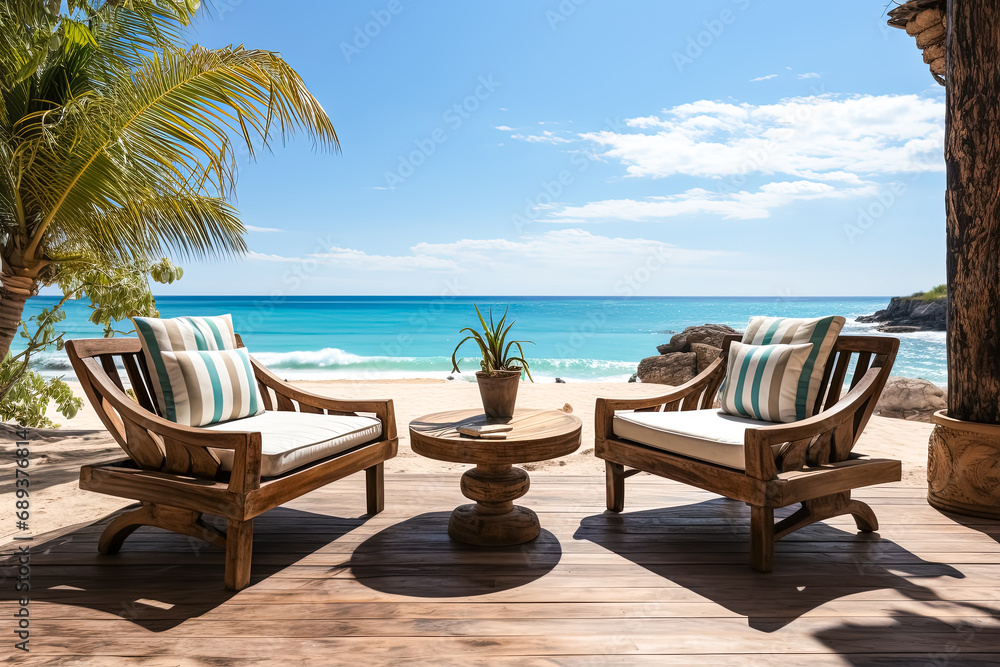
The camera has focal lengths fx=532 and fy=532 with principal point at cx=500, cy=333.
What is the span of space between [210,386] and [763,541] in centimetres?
225

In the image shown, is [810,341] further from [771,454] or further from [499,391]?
[499,391]

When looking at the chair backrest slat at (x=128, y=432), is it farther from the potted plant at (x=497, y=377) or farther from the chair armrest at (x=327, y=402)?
the potted plant at (x=497, y=377)

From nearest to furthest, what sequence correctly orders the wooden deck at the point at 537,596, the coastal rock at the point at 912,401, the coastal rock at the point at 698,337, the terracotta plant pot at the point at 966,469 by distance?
the wooden deck at the point at 537,596
the terracotta plant pot at the point at 966,469
the coastal rock at the point at 912,401
the coastal rock at the point at 698,337

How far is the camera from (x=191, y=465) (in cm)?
191

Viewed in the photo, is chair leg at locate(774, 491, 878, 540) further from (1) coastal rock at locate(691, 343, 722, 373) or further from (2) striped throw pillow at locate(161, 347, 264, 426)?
(1) coastal rock at locate(691, 343, 722, 373)

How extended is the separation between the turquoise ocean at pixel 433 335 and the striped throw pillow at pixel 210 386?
627 centimetres

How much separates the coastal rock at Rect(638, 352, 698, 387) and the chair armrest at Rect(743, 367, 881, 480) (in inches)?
283

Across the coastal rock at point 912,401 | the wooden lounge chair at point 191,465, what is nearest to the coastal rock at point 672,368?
the coastal rock at point 912,401

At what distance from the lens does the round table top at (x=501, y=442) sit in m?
1.96

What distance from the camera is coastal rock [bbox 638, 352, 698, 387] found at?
9266 millimetres

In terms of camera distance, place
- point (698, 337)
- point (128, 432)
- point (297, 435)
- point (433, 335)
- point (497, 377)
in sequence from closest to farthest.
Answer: point (128, 432), point (297, 435), point (497, 377), point (698, 337), point (433, 335)

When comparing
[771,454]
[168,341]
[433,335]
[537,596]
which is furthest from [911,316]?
[168,341]

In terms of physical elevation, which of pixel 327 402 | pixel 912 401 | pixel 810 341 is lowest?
pixel 912 401

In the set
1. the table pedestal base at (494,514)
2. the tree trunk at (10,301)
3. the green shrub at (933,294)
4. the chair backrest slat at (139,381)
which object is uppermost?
the green shrub at (933,294)
